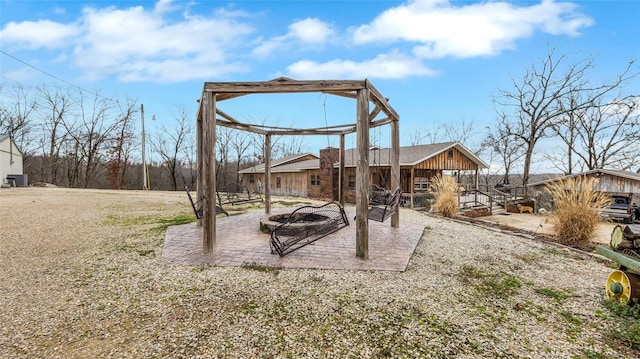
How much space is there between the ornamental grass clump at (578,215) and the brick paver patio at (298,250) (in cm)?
297

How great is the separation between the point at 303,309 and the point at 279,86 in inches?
119

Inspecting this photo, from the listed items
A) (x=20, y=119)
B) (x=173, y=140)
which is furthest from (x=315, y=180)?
(x=20, y=119)

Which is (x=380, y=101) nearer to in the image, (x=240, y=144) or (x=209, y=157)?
(x=209, y=157)

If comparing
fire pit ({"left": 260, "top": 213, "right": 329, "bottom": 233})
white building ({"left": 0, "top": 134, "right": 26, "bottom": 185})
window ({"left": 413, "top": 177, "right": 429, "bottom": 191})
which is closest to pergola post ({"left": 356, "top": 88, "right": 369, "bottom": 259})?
fire pit ({"left": 260, "top": 213, "right": 329, "bottom": 233})

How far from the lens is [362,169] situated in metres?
3.87

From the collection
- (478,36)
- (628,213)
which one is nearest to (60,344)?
(478,36)

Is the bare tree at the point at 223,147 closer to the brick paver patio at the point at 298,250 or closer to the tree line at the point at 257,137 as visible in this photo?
the tree line at the point at 257,137

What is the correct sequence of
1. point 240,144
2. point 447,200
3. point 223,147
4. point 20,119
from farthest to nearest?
point 240,144 < point 223,147 < point 20,119 < point 447,200

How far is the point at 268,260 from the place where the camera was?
12.8 ft

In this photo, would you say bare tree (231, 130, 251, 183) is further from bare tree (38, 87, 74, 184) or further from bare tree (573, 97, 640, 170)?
bare tree (573, 97, 640, 170)

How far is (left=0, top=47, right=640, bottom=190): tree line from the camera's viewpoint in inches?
749

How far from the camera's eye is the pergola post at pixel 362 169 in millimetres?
3867

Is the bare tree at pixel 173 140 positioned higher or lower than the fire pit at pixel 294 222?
higher

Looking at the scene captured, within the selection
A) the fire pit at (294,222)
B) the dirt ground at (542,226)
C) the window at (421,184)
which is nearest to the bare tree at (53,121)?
the fire pit at (294,222)
